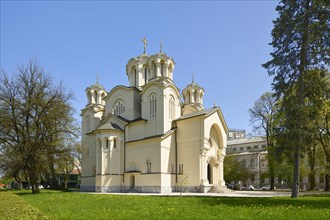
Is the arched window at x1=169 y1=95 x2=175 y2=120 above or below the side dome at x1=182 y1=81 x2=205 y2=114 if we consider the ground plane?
below

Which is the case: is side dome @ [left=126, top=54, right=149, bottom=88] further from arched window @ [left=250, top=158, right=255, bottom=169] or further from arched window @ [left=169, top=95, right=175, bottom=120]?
arched window @ [left=250, top=158, right=255, bottom=169]

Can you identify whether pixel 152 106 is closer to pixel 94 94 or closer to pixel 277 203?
pixel 94 94

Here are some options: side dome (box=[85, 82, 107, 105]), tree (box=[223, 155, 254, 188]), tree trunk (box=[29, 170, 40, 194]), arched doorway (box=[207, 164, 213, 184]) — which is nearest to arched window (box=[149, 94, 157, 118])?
arched doorway (box=[207, 164, 213, 184])

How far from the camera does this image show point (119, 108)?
1518 inches

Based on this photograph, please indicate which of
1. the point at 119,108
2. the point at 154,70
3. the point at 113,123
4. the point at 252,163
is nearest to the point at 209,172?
the point at 113,123

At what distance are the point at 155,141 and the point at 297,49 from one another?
17065mm

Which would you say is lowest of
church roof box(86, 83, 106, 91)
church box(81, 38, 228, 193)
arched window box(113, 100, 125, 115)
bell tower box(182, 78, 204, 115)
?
church box(81, 38, 228, 193)

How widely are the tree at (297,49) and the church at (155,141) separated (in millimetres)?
12062

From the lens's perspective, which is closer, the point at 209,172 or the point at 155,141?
the point at 155,141

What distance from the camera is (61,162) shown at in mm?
28609

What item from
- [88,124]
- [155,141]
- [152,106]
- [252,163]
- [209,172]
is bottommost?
[252,163]

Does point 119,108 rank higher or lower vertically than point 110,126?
higher

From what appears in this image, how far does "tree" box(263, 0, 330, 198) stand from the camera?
18.5 metres

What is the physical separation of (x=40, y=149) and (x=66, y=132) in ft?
8.77
